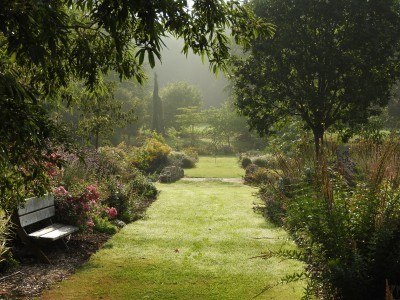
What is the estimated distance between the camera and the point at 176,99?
189 ft

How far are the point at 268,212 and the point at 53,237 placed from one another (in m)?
5.84

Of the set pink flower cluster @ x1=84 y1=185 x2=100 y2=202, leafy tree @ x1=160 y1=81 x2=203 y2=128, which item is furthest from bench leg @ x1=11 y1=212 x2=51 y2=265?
leafy tree @ x1=160 y1=81 x2=203 y2=128

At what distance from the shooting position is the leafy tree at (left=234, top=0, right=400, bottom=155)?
12.6 meters

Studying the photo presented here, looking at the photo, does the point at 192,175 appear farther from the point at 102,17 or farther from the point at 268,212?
the point at 102,17

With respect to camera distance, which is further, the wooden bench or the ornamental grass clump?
the wooden bench

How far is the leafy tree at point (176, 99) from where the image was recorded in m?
56.8

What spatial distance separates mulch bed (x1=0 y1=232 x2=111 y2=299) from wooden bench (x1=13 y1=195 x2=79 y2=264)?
8.1 inches

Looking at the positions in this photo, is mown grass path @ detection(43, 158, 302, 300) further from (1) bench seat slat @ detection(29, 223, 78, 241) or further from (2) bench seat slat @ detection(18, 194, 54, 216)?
(2) bench seat slat @ detection(18, 194, 54, 216)

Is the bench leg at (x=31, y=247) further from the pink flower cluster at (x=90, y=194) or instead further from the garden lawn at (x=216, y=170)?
the garden lawn at (x=216, y=170)

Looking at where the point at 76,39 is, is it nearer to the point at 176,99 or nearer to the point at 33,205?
the point at 33,205

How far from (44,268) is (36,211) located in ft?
3.45

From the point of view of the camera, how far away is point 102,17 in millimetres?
2936

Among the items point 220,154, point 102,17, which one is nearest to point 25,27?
point 102,17

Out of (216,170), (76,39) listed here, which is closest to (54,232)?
(76,39)
